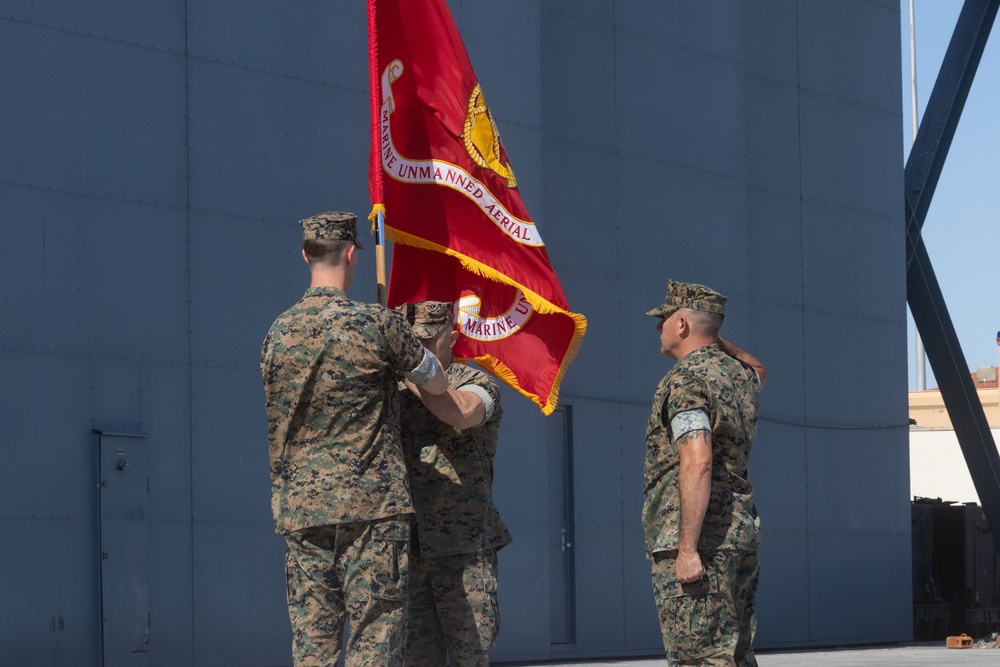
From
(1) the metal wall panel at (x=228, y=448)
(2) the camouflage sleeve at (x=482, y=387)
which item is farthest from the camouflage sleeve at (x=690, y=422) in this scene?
(1) the metal wall panel at (x=228, y=448)

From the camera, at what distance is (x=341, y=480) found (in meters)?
5.38

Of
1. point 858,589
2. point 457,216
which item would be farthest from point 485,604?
point 858,589

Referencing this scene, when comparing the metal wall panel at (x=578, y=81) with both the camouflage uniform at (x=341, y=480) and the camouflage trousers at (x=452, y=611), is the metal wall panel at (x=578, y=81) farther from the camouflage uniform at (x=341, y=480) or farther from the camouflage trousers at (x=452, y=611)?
the camouflage uniform at (x=341, y=480)

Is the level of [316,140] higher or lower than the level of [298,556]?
higher

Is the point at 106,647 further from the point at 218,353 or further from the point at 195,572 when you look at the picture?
the point at 218,353

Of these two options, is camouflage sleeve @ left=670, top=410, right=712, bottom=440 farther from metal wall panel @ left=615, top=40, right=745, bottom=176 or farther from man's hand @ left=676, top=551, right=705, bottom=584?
metal wall panel @ left=615, top=40, right=745, bottom=176

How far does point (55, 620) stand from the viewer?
946cm

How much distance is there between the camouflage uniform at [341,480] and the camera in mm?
5367

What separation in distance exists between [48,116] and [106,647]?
3377 mm

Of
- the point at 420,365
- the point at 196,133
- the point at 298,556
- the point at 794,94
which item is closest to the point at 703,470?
the point at 420,365

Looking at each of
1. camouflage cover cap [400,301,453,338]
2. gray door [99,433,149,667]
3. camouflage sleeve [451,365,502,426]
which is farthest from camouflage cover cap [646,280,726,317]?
gray door [99,433,149,667]

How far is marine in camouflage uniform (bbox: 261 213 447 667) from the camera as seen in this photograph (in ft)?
17.6

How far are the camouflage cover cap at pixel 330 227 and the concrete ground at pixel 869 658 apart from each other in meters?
7.52

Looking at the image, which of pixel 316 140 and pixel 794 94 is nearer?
pixel 316 140
